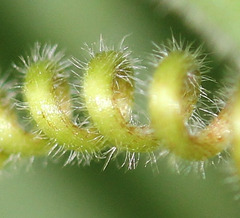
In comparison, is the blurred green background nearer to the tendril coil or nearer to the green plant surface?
the green plant surface

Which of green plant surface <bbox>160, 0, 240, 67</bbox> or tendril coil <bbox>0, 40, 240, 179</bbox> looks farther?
green plant surface <bbox>160, 0, 240, 67</bbox>

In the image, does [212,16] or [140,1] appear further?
[140,1]

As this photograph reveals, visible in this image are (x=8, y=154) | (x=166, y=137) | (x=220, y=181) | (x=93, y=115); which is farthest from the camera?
(x=220, y=181)

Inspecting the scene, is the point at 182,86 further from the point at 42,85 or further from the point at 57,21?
the point at 57,21

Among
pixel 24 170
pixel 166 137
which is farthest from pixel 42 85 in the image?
pixel 24 170

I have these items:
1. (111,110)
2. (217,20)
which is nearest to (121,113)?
(111,110)

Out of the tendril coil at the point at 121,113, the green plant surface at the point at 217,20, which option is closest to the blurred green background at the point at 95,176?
the green plant surface at the point at 217,20

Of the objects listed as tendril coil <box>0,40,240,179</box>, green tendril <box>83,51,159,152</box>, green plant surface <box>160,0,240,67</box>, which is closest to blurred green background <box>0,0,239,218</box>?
green plant surface <box>160,0,240,67</box>
